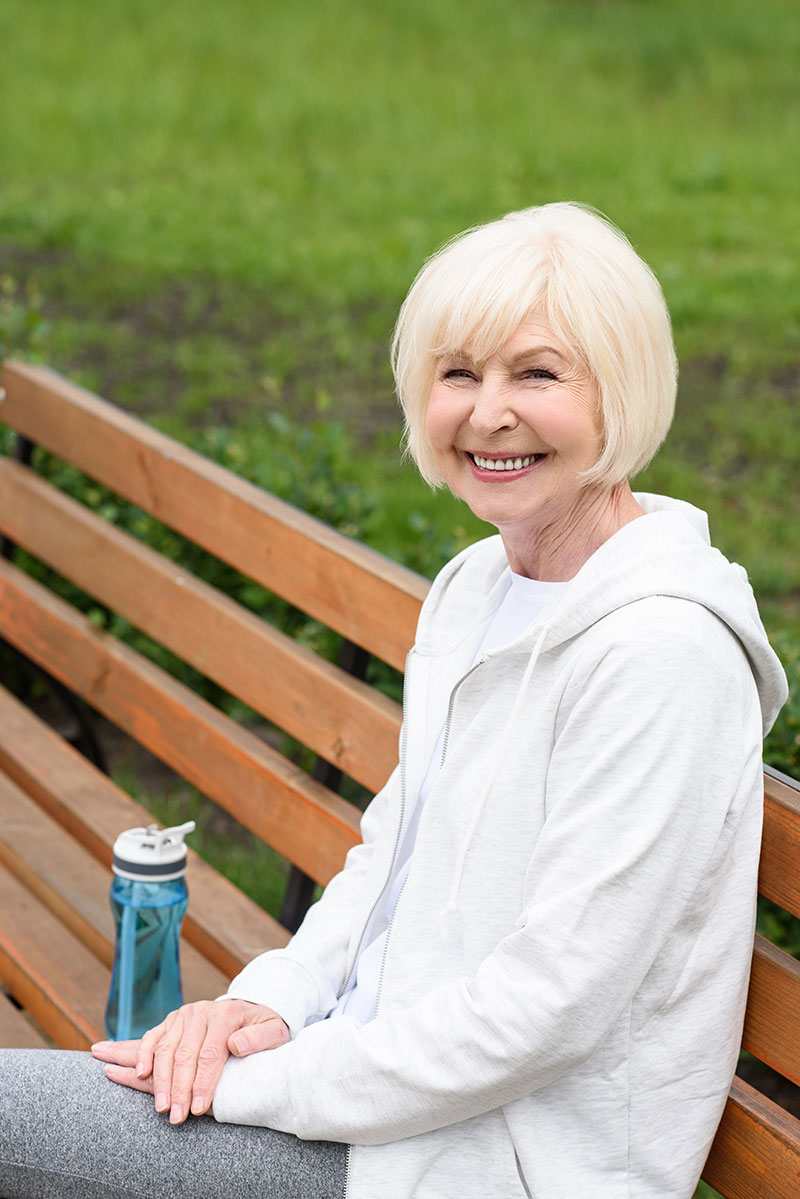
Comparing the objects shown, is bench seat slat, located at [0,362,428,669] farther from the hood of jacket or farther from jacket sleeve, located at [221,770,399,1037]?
the hood of jacket

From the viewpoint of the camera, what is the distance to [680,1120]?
1862mm

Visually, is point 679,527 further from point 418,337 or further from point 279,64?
point 279,64

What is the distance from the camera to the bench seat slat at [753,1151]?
73.7 inches

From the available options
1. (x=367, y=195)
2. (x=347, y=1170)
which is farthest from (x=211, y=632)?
(x=367, y=195)

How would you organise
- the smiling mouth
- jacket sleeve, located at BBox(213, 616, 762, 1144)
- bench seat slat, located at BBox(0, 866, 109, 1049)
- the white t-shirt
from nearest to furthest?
jacket sleeve, located at BBox(213, 616, 762, 1144)
the smiling mouth
the white t-shirt
bench seat slat, located at BBox(0, 866, 109, 1049)

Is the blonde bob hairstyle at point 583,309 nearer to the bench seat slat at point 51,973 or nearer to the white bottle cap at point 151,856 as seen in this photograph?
the white bottle cap at point 151,856

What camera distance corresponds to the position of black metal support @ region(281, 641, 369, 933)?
297 cm

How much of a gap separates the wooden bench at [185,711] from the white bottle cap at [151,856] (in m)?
0.31

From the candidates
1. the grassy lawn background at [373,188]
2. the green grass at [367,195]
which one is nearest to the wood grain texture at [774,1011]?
the grassy lawn background at [373,188]

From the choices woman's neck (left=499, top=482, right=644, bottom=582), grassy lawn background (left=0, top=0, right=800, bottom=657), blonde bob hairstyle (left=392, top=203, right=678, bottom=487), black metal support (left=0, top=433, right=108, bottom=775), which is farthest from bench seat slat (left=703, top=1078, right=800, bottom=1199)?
black metal support (left=0, top=433, right=108, bottom=775)

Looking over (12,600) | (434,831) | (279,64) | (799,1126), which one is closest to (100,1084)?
(434,831)

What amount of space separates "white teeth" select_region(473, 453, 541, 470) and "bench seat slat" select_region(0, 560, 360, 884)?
942 millimetres

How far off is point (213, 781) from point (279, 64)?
13353 mm

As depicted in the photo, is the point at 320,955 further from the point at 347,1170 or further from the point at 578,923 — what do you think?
the point at 578,923
